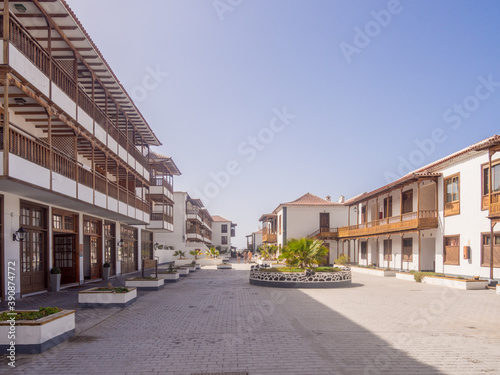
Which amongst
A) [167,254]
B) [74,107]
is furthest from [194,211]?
[74,107]

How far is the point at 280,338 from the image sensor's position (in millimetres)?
8297

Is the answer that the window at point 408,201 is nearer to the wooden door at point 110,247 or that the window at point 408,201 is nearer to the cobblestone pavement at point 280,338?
the cobblestone pavement at point 280,338

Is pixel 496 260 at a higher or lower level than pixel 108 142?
lower

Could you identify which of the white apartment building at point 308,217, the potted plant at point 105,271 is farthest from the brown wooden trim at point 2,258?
the white apartment building at point 308,217

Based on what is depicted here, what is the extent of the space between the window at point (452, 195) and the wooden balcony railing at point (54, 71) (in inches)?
704

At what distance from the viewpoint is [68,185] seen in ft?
47.6

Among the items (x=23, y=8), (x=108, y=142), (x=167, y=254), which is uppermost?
(x=23, y=8)

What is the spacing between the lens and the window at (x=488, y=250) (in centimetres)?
1870

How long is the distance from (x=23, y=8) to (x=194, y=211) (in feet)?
151

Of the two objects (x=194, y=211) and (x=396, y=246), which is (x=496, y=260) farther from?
(x=194, y=211)

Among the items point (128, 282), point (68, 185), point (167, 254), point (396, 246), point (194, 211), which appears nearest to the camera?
point (68, 185)

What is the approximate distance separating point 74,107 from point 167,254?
110 ft

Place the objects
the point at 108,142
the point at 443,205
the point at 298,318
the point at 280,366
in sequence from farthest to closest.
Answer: the point at 443,205
the point at 108,142
the point at 298,318
the point at 280,366

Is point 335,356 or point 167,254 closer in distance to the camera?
point 335,356
